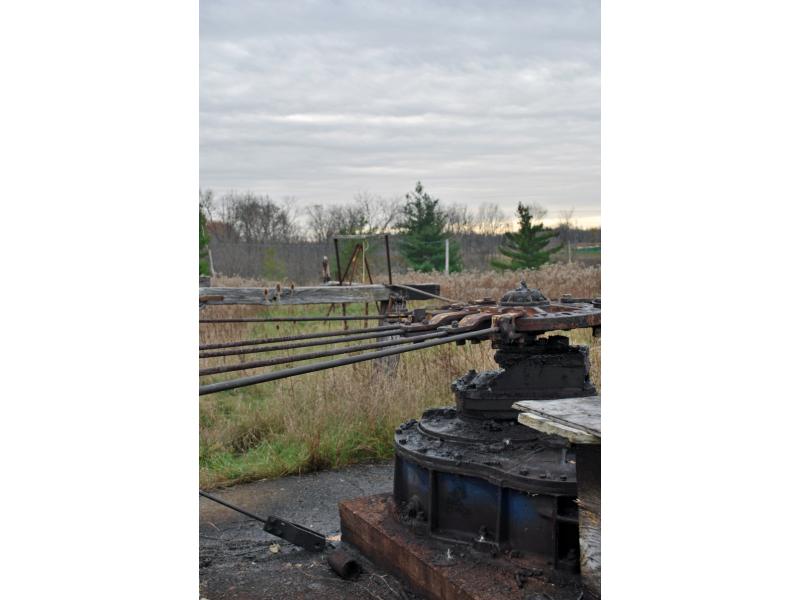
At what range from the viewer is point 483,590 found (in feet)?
Answer: 9.51

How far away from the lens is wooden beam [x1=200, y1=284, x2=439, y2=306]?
6133 mm

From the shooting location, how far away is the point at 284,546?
14.2ft

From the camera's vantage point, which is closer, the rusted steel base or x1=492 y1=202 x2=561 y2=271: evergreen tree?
the rusted steel base

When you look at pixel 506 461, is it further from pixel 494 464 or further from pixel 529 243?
pixel 529 243

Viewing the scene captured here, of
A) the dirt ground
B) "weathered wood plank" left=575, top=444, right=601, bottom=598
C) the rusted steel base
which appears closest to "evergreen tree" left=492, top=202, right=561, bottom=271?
the dirt ground

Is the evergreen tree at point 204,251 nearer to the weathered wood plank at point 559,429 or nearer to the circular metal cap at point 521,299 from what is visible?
the circular metal cap at point 521,299

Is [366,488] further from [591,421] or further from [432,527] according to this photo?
[591,421]

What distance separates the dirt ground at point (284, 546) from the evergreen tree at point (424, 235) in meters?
16.4

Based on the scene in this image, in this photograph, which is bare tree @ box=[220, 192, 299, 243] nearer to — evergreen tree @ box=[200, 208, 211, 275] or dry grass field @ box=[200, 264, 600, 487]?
evergreen tree @ box=[200, 208, 211, 275]

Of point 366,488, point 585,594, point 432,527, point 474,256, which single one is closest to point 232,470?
point 366,488

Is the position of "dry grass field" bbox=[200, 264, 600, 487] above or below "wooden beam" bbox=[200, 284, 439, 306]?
below

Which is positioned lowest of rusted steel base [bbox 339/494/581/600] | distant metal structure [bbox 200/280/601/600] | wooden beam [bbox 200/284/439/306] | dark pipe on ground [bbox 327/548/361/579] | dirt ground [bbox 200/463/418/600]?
dirt ground [bbox 200/463/418/600]

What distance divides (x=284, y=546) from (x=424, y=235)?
1831 centimetres

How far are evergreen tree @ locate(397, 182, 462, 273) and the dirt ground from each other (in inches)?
646
